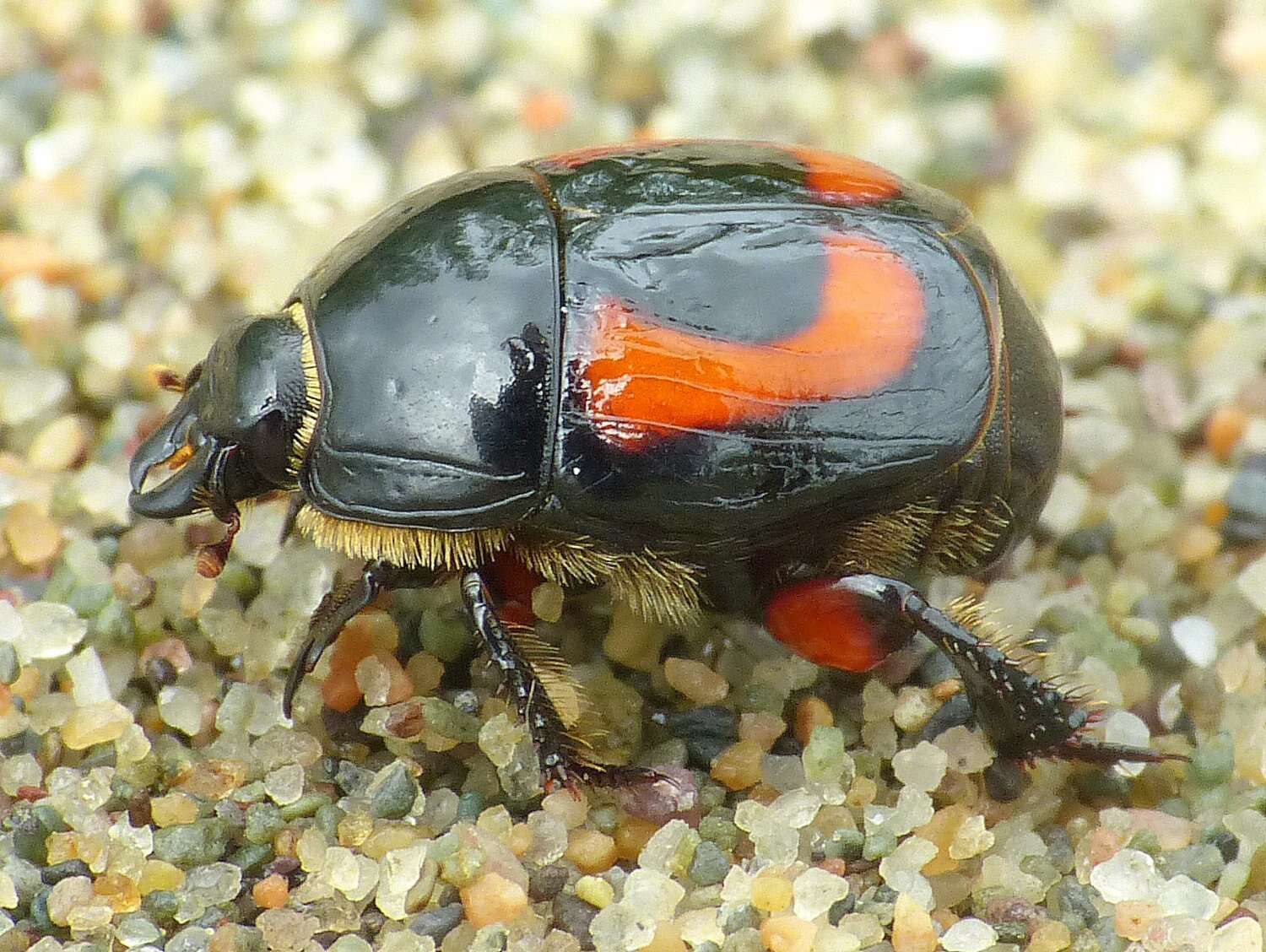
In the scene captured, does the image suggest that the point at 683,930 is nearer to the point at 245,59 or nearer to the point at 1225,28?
the point at 245,59

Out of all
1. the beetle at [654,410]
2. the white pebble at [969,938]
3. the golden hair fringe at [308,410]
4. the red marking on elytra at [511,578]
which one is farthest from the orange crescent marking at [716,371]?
the white pebble at [969,938]

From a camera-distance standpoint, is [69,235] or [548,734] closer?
[548,734]

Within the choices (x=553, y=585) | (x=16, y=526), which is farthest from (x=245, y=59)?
(x=553, y=585)

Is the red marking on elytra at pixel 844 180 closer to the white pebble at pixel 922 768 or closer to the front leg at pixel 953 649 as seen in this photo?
the front leg at pixel 953 649

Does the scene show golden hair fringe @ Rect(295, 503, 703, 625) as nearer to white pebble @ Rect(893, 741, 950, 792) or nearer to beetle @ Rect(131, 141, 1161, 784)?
beetle @ Rect(131, 141, 1161, 784)

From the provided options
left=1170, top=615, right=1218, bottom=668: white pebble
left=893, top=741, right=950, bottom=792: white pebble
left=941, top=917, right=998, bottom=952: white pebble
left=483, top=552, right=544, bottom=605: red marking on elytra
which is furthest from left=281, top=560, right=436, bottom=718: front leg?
left=1170, top=615, right=1218, bottom=668: white pebble

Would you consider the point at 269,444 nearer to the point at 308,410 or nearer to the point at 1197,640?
the point at 308,410
